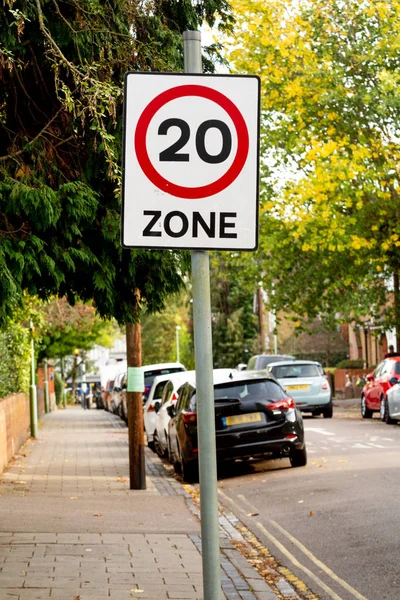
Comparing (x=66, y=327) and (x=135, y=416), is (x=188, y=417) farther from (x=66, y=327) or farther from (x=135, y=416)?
(x=66, y=327)

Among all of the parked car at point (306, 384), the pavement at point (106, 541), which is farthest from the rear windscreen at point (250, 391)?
the parked car at point (306, 384)

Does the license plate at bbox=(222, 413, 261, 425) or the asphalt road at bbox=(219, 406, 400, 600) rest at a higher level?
the license plate at bbox=(222, 413, 261, 425)

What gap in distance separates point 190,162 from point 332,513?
7.89m

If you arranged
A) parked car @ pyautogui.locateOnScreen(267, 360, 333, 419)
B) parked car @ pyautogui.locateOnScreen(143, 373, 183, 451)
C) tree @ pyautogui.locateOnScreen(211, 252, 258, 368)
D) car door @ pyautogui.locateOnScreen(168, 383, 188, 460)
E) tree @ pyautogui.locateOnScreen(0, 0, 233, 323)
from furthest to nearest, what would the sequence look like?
tree @ pyautogui.locateOnScreen(211, 252, 258, 368)
parked car @ pyautogui.locateOnScreen(267, 360, 333, 419)
parked car @ pyautogui.locateOnScreen(143, 373, 183, 451)
car door @ pyautogui.locateOnScreen(168, 383, 188, 460)
tree @ pyautogui.locateOnScreen(0, 0, 233, 323)

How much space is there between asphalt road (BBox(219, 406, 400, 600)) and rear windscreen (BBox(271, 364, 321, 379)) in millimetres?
10264

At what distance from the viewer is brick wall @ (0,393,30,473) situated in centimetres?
1823

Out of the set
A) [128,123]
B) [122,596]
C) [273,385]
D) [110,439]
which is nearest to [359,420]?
[110,439]

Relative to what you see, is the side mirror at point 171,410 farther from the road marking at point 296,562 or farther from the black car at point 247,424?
the road marking at point 296,562

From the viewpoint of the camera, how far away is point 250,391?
669 inches

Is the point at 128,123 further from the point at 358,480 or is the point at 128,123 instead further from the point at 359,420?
the point at 359,420

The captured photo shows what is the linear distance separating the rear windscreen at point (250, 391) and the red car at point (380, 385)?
1019cm

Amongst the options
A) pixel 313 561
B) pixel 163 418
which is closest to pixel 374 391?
pixel 163 418

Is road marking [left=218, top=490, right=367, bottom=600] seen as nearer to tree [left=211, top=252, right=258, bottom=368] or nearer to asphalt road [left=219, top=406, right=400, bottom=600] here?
asphalt road [left=219, top=406, right=400, bottom=600]

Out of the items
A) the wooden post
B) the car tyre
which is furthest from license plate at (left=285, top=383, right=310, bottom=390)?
the wooden post
